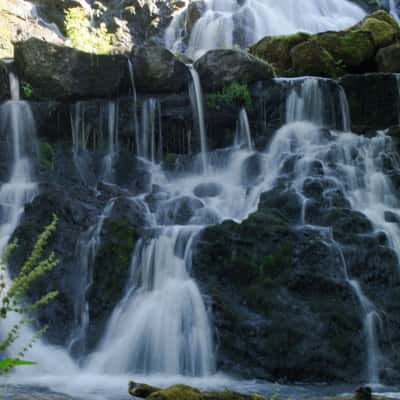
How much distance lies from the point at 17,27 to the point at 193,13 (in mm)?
8722

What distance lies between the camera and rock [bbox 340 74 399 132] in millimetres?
15227

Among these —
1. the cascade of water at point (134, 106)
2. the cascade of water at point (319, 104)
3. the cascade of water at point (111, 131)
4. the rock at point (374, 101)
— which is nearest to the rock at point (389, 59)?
the rock at point (374, 101)

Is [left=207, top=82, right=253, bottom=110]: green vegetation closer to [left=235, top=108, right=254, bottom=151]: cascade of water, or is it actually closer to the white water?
[left=235, top=108, right=254, bottom=151]: cascade of water

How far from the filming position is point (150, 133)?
14.7 m

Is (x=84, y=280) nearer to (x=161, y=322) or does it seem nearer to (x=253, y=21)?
(x=161, y=322)

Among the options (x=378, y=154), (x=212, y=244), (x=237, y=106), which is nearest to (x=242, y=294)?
(x=212, y=244)

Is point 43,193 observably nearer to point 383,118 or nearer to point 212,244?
point 212,244

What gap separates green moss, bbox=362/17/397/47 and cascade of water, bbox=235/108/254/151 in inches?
240

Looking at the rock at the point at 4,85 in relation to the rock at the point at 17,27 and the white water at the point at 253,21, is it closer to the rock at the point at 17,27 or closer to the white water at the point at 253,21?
the rock at the point at 17,27

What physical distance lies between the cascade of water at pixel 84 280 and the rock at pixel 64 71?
4968 millimetres

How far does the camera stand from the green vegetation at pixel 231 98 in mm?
15008

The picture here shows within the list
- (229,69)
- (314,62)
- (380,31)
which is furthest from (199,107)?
(380,31)

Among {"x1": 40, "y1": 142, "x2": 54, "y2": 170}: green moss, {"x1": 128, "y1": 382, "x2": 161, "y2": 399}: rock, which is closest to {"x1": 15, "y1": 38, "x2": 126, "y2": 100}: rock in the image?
{"x1": 40, "y1": 142, "x2": 54, "y2": 170}: green moss

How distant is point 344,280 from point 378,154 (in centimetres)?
480
